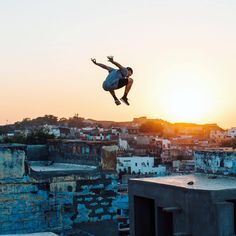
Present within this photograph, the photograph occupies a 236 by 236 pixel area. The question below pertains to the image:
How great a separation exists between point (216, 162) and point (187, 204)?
2751 millimetres

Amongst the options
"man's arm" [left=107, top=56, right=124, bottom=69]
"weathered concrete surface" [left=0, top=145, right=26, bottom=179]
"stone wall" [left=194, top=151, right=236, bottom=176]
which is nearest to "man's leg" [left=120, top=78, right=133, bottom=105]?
"man's arm" [left=107, top=56, right=124, bottom=69]

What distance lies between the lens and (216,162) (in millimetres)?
11961

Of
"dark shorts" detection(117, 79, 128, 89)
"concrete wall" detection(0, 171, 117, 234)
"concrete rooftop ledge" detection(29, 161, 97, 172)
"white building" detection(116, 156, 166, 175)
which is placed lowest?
"white building" detection(116, 156, 166, 175)

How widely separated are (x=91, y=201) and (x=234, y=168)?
347 cm

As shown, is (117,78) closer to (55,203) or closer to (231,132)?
(55,203)

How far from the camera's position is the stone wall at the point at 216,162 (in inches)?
450

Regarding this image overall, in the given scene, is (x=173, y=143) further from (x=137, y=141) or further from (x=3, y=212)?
(x=3, y=212)

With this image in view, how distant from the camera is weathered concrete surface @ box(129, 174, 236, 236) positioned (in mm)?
8977

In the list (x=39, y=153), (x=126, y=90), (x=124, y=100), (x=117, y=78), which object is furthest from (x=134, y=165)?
(x=117, y=78)

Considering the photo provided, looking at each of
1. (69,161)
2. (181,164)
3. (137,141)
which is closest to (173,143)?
(137,141)

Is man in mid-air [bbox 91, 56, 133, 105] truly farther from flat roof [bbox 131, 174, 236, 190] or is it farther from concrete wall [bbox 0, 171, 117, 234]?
concrete wall [bbox 0, 171, 117, 234]

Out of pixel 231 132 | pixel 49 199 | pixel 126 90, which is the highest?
pixel 126 90

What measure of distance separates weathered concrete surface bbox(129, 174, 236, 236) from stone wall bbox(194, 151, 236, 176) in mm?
290

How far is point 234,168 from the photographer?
448 inches
